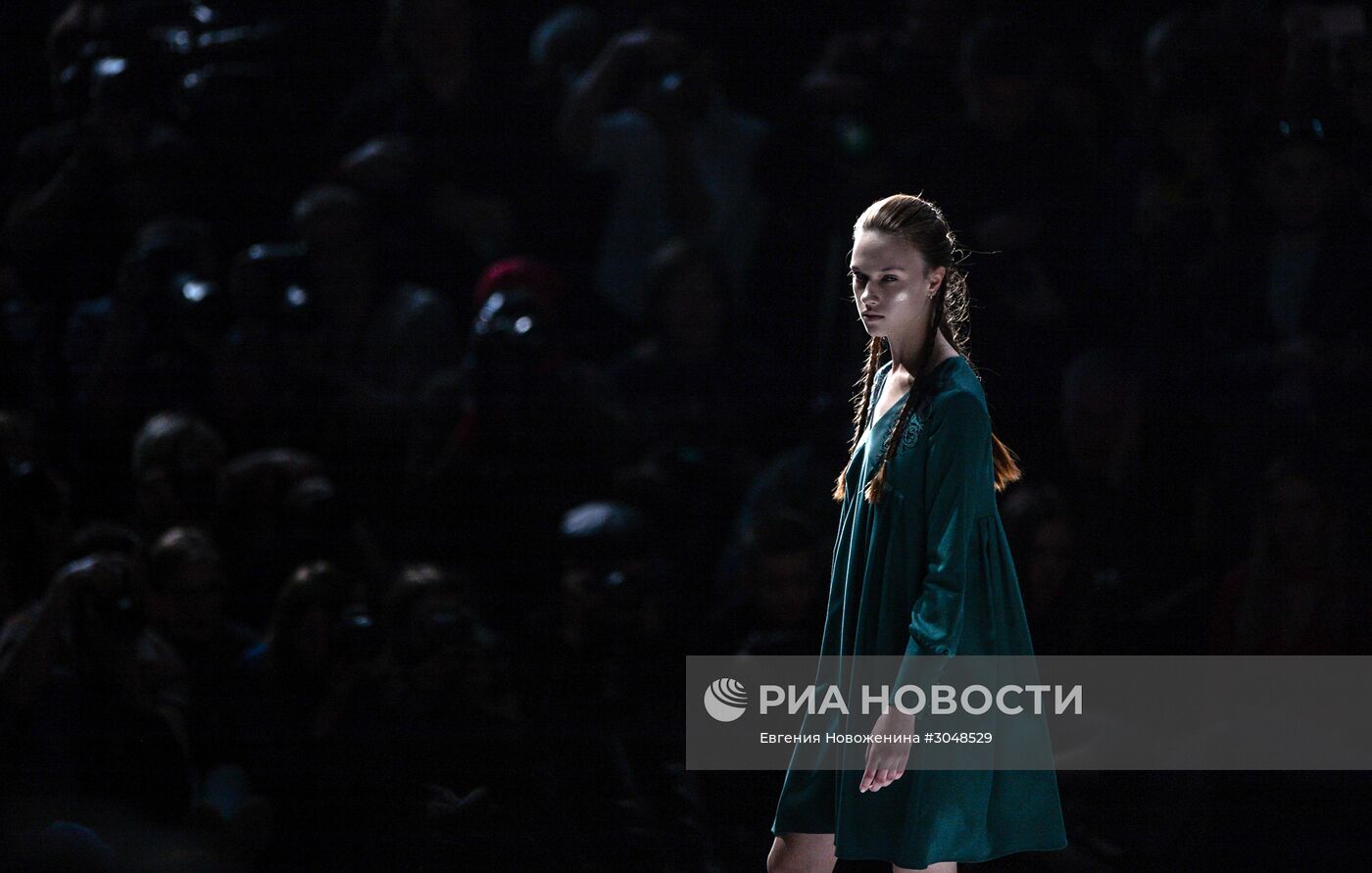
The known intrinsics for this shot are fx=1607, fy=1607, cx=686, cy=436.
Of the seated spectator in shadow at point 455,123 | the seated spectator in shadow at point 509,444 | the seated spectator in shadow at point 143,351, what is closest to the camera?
the seated spectator in shadow at point 509,444

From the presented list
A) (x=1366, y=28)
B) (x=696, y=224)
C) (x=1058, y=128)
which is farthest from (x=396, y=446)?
(x=1366, y=28)

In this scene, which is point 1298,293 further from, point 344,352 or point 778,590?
point 344,352

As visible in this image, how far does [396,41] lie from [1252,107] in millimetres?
1666

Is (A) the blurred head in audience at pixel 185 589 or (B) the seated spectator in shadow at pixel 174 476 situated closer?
(A) the blurred head in audience at pixel 185 589

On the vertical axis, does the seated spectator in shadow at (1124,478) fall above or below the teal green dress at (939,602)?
above

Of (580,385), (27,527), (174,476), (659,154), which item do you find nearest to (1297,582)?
(580,385)

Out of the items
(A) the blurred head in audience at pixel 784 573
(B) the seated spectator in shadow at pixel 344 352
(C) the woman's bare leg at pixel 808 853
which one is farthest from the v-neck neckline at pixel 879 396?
(B) the seated spectator in shadow at pixel 344 352

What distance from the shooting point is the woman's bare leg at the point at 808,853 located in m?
1.63

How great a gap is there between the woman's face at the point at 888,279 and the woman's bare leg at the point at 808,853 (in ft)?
1.70

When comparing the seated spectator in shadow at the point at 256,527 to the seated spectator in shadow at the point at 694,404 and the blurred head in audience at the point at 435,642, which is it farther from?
the seated spectator in shadow at the point at 694,404

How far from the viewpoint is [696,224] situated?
3.13 metres

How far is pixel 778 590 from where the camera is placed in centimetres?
271

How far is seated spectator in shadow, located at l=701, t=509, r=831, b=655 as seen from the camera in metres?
2.70

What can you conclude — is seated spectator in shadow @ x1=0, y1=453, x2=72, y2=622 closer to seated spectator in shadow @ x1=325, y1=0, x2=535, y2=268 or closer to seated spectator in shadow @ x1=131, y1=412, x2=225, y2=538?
seated spectator in shadow @ x1=131, y1=412, x2=225, y2=538
